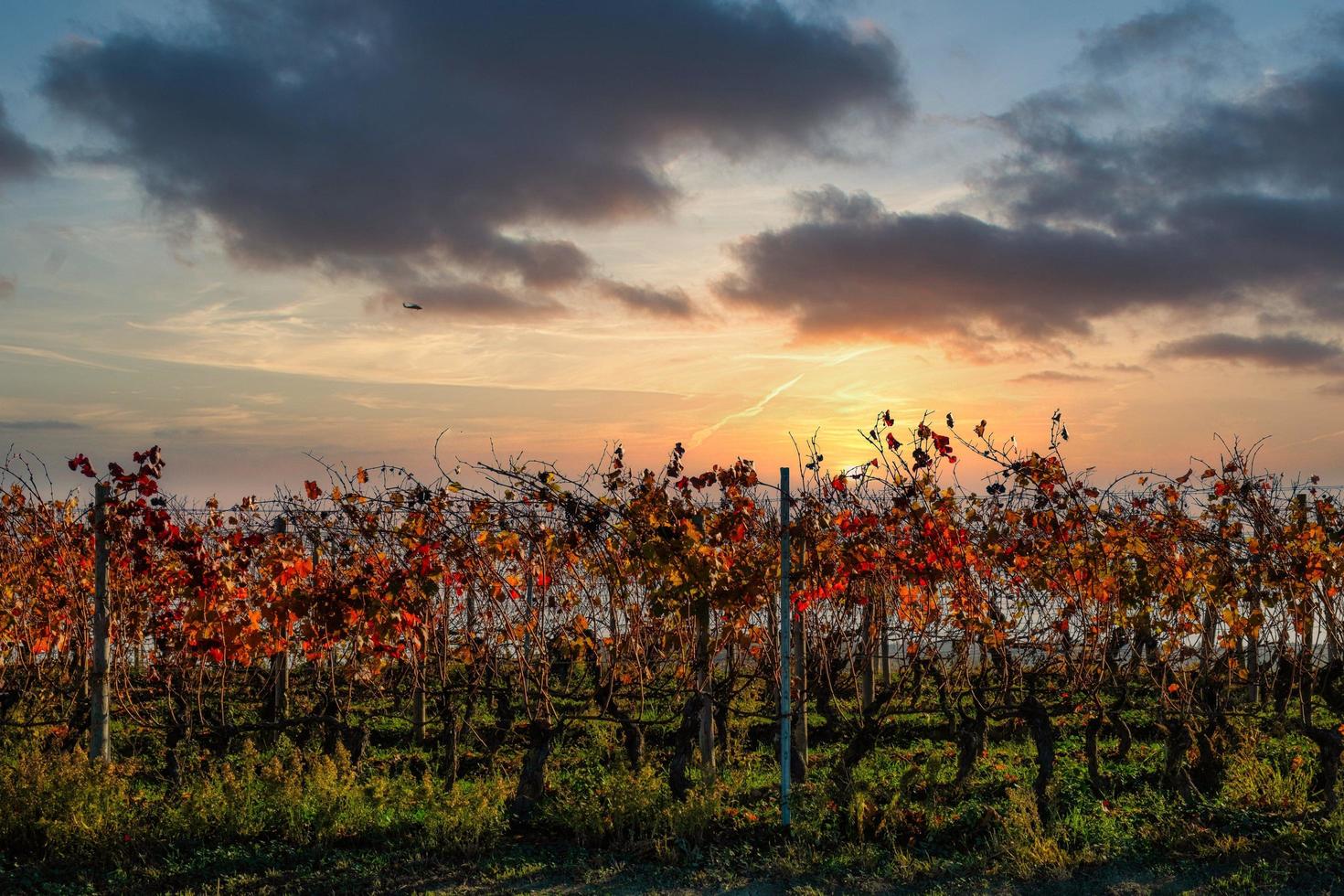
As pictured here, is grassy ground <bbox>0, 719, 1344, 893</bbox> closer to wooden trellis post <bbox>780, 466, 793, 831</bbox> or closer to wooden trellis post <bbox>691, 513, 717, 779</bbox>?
wooden trellis post <bbox>780, 466, 793, 831</bbox>

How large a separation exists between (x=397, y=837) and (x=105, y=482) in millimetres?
3326

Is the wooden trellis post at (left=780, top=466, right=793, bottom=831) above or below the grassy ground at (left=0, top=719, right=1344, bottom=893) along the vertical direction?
above

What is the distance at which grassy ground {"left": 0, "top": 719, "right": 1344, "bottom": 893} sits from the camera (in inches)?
213

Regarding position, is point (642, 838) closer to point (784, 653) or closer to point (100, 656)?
point (784, 653)

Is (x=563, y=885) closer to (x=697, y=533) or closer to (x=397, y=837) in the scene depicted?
(x=397, y=837)

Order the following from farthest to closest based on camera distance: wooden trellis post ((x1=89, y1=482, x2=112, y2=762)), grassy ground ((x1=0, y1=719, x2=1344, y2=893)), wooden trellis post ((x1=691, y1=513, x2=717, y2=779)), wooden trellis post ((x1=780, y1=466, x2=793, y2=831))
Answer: wooden trellis post ((x1=89, y1=482, x2=112, y2=762)), wooden trellis post ((x1=691, y1=513, x2=717, y2=779)), wooden trellis post ((x1=780, y1=466, x2=793, y2=831)), grassy ground ((x1=0, y1=719, x2=1344, y2=893))

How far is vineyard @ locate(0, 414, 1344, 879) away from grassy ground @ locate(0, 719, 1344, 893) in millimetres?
27

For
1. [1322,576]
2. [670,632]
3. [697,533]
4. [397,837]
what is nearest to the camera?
[397,837]

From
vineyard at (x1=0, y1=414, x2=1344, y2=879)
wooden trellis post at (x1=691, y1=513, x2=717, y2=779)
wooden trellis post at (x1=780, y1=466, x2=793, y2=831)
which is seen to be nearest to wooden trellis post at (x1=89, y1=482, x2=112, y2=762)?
vineyard at (x1=0, y1=414, x2=1344, y2=879)

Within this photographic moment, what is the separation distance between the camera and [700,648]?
699cm

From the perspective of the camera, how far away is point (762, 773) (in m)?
8.23

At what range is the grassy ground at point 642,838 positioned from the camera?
540 cm

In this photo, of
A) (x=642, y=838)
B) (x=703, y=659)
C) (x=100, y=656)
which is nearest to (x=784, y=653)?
(x=703, y=659)

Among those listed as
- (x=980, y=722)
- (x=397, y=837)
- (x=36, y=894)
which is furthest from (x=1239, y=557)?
(x=36, y=894)
